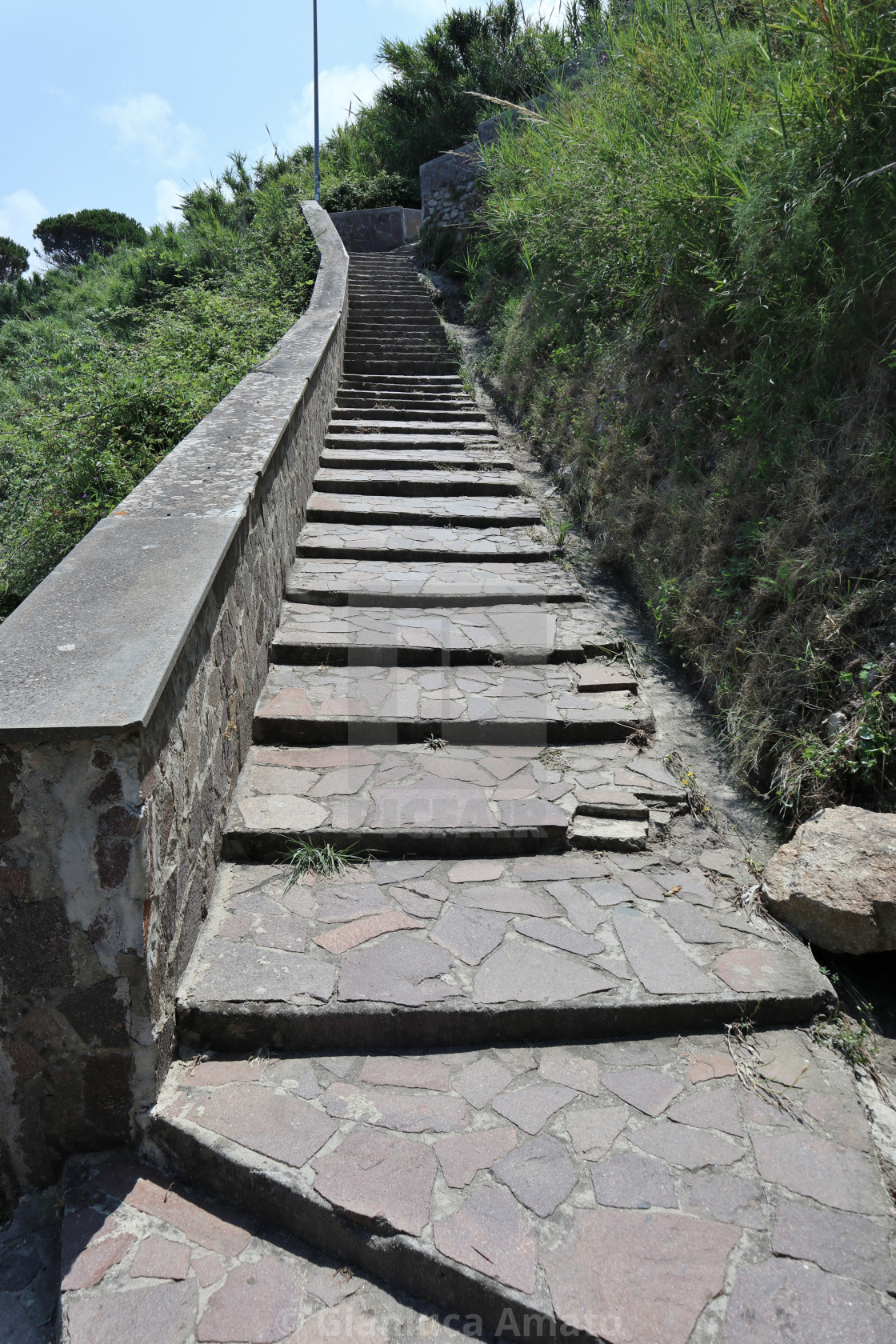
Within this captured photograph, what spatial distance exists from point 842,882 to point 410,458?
454 centimetres

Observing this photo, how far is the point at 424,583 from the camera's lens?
4379 millimetres

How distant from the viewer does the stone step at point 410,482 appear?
5.62 m

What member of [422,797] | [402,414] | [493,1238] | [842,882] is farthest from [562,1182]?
[402,414]

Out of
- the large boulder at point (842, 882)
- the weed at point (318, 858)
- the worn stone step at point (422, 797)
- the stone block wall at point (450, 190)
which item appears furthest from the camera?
the stone block wall at point (450, 190)

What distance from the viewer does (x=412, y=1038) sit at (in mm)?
2123

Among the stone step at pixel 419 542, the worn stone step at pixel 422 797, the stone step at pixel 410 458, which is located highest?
the stone step at pixel 410 458

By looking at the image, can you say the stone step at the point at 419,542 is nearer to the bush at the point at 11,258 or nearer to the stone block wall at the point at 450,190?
the stone block wall at the point at 450,190

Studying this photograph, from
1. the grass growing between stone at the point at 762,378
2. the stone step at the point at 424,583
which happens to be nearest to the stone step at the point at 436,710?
the grass growing between stone at the point at 762,378

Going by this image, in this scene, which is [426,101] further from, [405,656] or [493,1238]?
[493,1238]

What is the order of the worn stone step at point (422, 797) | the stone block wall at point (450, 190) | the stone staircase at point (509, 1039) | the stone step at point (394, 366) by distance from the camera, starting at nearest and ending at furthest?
the stone staircase at point (509, 1039)
the worn stone step at point (422, 797)
the stone step at point (394, 366)
the stone block wall at point (450, 190)

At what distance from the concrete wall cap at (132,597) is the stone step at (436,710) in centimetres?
77

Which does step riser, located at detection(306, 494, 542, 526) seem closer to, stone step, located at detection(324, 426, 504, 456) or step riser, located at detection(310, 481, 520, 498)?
step riser, located at detection(310, 481, 520, 498)

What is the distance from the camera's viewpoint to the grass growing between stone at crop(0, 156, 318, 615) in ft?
16.1

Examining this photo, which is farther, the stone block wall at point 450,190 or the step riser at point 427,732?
the stone block wall at point 450,190
